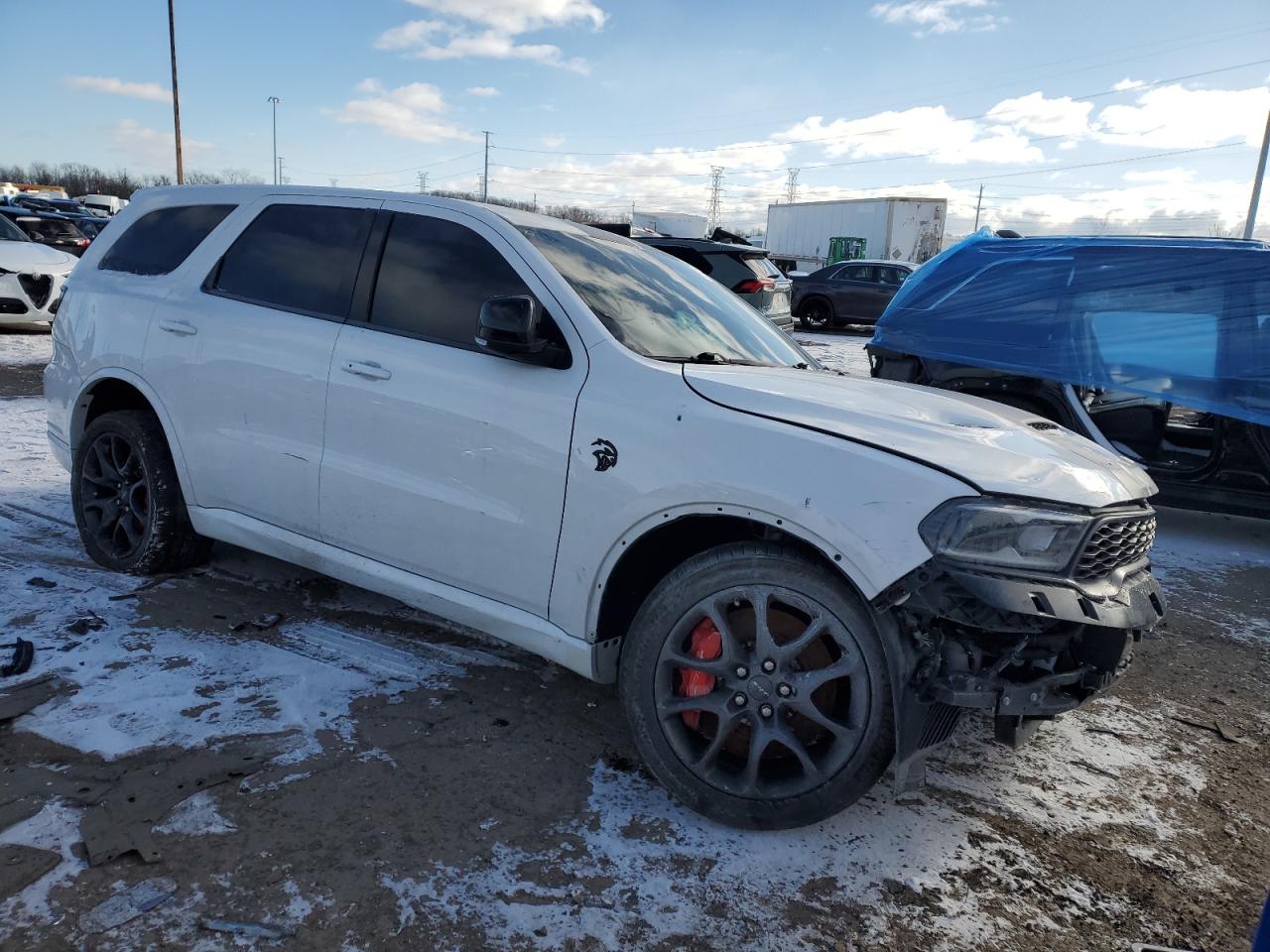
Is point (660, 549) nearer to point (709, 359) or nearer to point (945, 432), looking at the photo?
point (709, 359)

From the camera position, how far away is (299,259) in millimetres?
3611

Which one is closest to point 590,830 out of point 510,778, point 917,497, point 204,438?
point 510,778

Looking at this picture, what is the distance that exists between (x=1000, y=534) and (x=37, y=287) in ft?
42.7

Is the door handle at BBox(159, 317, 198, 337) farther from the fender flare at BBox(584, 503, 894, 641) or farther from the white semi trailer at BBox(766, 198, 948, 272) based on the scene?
the white semi trailer at BBox(766, 198, 948, 272)

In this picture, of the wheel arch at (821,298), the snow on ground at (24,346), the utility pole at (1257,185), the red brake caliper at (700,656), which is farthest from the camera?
the utility pole at (1257,185)

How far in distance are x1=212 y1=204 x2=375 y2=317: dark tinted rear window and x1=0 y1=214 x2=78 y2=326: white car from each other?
30.9 ft

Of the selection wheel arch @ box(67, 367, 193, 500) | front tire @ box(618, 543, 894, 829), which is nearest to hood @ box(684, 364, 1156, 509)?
front tire @ box(618, 543, 894, 829)

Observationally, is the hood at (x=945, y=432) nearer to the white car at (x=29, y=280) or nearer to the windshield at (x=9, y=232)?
the white car at (x=29, y=280)

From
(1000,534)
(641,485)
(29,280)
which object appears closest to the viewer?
(1000,534)

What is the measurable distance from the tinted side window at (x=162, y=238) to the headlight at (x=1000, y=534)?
3.41 metres

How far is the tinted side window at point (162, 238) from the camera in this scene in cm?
398

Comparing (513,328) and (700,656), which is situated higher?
(513,328)

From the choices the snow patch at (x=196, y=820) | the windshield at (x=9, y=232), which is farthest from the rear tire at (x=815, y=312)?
the snow patch at (x=196, y=820)

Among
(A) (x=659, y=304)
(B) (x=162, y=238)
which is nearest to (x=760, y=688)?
(A) (x=659, y=304)
